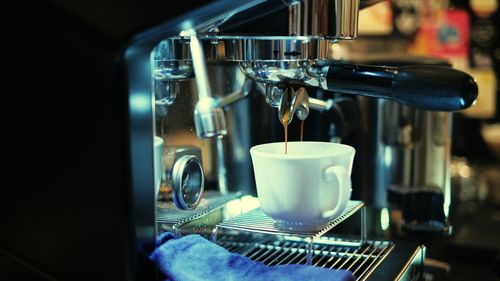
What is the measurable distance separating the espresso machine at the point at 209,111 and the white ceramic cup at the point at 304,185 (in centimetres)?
2

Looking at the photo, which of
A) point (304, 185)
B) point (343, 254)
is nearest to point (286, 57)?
point (304, 185)

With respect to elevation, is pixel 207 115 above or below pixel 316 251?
above

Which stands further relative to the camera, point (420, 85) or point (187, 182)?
point (187, 182)

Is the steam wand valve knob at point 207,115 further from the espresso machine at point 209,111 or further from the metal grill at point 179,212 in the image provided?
the metal grill at point 179,212

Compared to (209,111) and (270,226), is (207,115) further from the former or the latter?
(270,226)

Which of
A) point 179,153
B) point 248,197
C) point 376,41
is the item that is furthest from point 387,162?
point 376,41

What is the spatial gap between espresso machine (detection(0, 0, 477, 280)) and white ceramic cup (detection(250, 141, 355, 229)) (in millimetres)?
21

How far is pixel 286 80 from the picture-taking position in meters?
0.53

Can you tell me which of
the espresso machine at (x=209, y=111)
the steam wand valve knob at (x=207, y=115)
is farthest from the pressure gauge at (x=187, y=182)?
the steam wand valve knob at (x=207, y=115)

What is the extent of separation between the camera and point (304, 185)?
1.65 ft

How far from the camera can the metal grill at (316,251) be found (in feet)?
1.90

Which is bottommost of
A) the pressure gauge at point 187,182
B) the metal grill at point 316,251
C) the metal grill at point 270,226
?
the metal grill at point 316,251

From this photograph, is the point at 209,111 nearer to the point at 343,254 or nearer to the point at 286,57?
the point at 286,57

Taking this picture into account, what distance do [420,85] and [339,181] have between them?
0.37 feet
